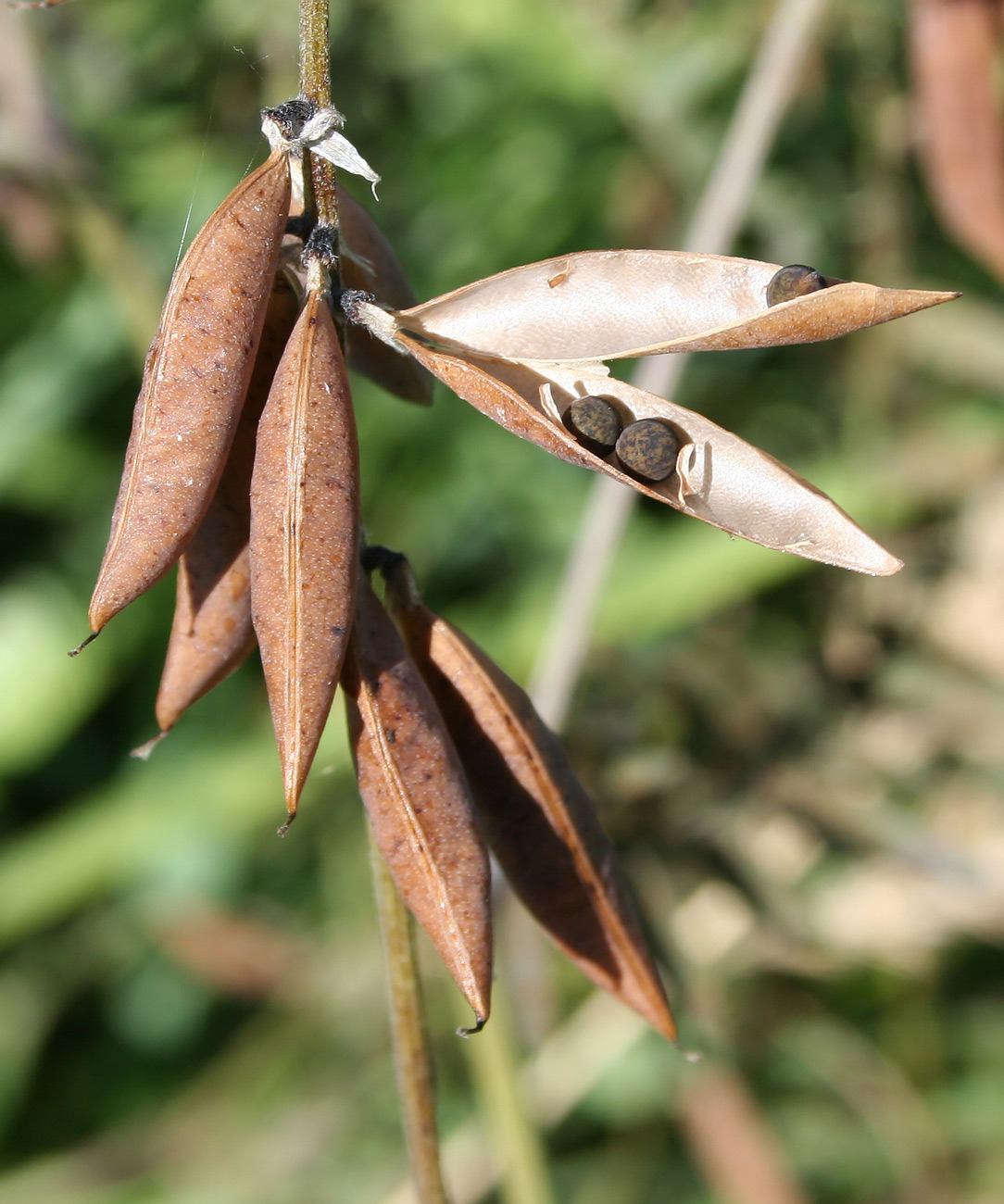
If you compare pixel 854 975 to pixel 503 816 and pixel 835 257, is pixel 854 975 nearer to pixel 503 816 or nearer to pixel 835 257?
pixel 835 257

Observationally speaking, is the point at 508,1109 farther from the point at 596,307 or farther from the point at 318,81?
the point at 318,81

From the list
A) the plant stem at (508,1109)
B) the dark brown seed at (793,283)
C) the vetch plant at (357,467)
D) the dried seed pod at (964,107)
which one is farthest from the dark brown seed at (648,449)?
the dried seed pod at (964,107)

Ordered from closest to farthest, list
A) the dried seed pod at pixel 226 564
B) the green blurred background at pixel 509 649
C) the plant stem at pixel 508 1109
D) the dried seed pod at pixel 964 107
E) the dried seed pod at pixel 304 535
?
1. the dried seed pod at pixel 304 535
2. the dried seed pod at pixel 226 564
3. the plant stem at pixel 508 1109
4. the dried seed pod at pixel 964 107
5. the green blurred background at pixel 509 649

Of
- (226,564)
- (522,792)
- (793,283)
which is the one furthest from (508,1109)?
(793,283)

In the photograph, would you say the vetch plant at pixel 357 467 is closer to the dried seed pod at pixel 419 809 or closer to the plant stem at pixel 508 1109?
the dried seed pod at pixel 419 809

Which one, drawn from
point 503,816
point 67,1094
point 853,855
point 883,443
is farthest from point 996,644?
point 67,1094

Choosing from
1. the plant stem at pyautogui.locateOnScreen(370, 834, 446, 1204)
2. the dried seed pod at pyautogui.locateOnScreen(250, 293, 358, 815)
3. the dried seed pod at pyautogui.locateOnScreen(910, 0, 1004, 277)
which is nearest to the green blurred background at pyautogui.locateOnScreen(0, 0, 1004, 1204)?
the dried seed pod at pyautogui.locateOnScreen(910, 0, 1004, 277)

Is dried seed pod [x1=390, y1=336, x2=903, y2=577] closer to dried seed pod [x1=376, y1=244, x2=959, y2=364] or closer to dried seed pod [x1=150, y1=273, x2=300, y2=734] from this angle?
dried seed pod [x1=376, y1=244, x2=959, y2=364]
